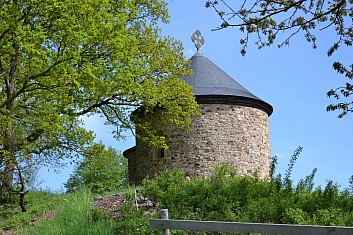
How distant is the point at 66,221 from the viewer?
10727 mm

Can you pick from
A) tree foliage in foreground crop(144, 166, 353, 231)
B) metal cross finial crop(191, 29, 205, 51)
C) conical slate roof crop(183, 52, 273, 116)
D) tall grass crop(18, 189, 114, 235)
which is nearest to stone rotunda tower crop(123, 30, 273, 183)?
conical slate roof crop(183, 52, 273, 116)

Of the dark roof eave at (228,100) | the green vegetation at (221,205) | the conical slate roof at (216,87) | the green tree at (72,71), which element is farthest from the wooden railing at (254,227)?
the conical slate roof at (216,87)

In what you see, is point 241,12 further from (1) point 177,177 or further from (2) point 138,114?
(2) point 138,114

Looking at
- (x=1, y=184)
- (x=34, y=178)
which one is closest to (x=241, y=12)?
(x=1, y=184)

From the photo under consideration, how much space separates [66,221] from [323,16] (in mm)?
7175

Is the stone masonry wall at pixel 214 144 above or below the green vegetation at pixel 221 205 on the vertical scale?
above

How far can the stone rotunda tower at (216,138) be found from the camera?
62.5ft

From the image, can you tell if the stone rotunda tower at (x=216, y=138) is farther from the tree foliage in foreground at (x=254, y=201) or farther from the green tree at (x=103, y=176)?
the tree foliage in foreground at (x=254, y=201)

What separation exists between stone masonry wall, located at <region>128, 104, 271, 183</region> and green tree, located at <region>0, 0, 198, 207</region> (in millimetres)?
870

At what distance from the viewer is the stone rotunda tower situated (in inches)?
750

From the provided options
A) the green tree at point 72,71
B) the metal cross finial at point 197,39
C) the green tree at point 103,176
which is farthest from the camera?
the green tree at point 103,176

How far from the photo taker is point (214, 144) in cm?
1912

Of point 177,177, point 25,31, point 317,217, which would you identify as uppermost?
point 25,31

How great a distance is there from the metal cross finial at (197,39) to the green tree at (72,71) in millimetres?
3581
